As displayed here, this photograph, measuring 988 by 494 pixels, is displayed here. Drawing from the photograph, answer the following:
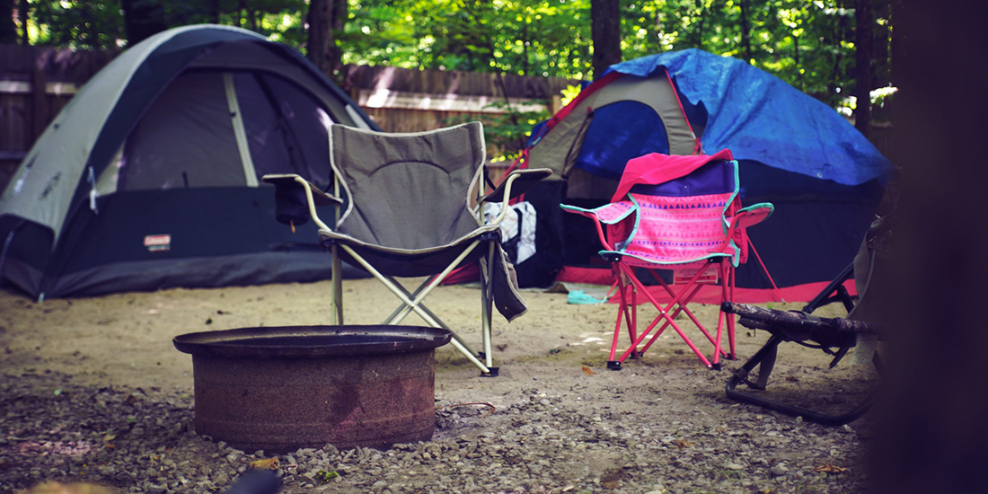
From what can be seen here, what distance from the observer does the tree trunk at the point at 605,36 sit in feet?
19.3

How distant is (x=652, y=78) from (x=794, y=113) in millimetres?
937

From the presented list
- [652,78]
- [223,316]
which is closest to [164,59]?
[223,316]

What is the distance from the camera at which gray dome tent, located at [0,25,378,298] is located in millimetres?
4867

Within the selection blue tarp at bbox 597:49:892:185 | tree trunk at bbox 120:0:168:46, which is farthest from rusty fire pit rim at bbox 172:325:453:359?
tree trunk at bbox 120:0:168:46

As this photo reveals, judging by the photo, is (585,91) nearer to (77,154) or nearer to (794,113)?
(794,113)

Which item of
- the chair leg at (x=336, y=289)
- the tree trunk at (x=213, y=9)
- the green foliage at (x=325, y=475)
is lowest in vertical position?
the green foliage at (x=325, y=475)

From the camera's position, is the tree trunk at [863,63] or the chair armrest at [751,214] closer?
the chair armrest at [751,214]

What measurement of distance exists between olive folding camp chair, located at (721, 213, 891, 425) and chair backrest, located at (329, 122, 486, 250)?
4.13 ft

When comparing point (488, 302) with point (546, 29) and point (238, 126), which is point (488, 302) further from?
point (546, 29)

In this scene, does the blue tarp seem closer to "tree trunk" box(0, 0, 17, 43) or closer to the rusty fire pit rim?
the rusty fire pit rim

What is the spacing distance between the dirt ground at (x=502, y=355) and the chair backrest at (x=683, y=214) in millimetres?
459

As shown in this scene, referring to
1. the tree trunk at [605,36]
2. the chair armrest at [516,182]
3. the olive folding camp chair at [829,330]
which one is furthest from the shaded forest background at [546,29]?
the olive folding camp chair at [829,330]

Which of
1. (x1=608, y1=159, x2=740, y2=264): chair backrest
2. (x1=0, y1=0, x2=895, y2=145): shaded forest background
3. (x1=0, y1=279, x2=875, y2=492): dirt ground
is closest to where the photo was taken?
(x1=0, y1=279, x2=875, y2=492): dirt ground

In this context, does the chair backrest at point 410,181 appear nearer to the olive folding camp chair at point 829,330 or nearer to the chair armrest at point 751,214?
the chair armrest at point 751,214
